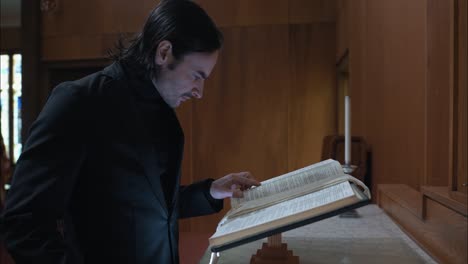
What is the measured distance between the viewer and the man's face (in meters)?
0.99

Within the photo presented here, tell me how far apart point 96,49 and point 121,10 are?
0.51 m

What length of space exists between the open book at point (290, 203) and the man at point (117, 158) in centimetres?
14

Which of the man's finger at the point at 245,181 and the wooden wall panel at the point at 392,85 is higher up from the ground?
the wooden wall panel at the point at 392,85

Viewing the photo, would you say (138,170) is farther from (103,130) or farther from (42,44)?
(42,44)

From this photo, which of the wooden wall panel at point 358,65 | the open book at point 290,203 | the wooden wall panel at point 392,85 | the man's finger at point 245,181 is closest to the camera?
the open book at point 290,203

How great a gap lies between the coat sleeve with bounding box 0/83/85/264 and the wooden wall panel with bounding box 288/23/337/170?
3.22 meters

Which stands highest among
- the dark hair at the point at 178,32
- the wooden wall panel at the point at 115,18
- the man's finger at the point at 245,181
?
the wooden wall panel at the point at 115,18

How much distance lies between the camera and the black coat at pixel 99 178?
79cm

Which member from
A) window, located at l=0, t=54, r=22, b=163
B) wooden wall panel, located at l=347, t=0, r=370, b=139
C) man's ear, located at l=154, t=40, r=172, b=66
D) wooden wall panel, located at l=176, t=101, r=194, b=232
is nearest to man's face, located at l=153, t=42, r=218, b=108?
man's ear, located at l=154, t=40, r=172, b=66

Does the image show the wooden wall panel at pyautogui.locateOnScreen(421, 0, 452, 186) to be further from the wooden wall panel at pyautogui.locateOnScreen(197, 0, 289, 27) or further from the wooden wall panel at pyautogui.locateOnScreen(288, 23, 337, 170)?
the wooden wall panel at pyautogui.locateOnScreen(197, 0, 289, 27)

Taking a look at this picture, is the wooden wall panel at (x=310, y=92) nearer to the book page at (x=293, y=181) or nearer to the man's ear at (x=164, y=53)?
the book page at (x=293, y=181)

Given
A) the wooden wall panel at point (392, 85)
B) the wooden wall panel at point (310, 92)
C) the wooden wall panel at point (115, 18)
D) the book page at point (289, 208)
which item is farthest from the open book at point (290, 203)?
the wooden wall panel at point (115, 18)

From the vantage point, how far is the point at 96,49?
4344mm

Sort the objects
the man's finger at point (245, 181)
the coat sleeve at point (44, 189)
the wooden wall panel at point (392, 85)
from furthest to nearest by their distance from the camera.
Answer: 1. the wooden wall panel at point (392, 85)
2. the man's finger at point (245, 181)
3. the coat sleeve at point (44, 189)
